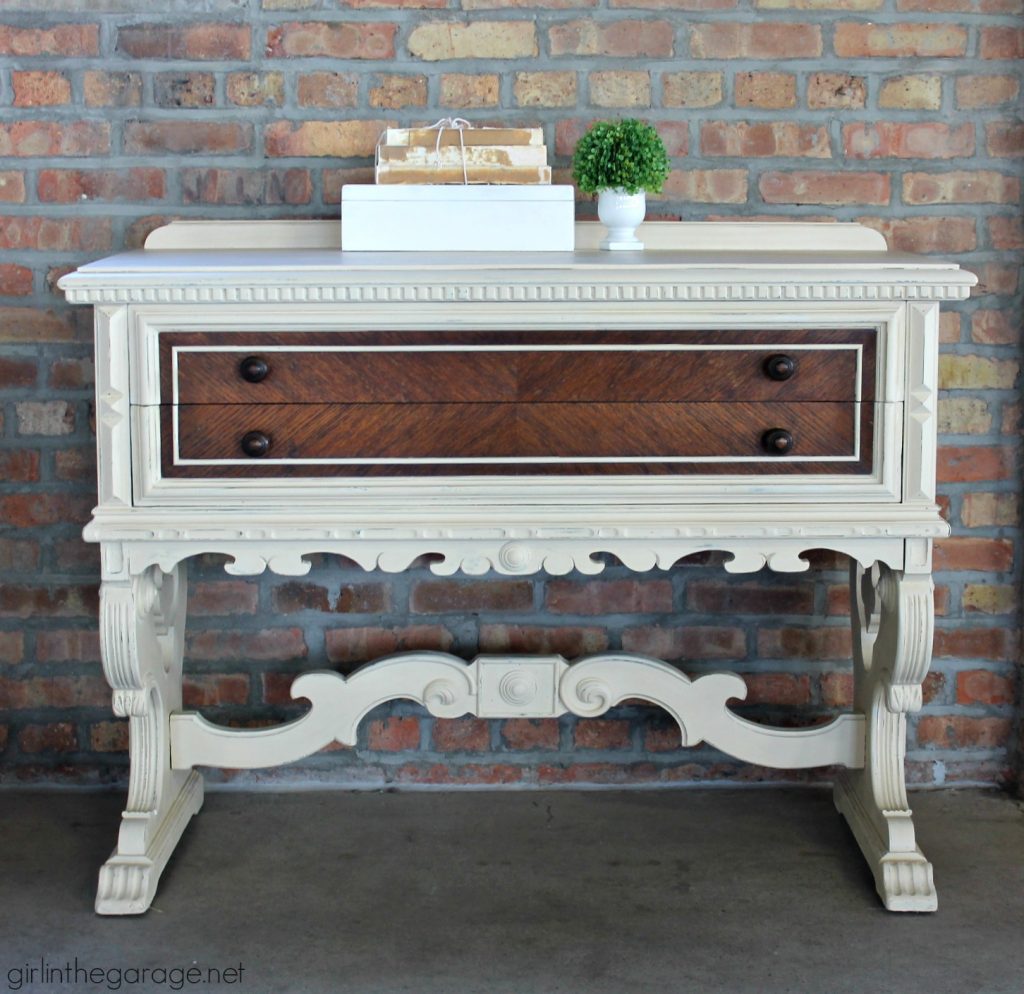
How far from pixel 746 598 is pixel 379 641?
0.66 metres

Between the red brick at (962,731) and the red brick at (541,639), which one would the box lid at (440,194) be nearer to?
the red brick at (541,639)

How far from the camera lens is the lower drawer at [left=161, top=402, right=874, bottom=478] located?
6.42 feet

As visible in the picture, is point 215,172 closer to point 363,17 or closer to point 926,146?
point 363,17

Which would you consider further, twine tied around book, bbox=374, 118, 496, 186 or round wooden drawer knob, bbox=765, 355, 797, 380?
twine tied around book, bbox=374, 118, 496, 186

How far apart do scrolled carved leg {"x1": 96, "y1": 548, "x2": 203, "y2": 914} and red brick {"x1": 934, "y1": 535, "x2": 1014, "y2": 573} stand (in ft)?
4.38

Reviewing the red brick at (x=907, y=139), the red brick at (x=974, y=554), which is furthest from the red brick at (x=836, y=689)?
the red brick at (x=907, y=139)

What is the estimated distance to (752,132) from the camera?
242 cm

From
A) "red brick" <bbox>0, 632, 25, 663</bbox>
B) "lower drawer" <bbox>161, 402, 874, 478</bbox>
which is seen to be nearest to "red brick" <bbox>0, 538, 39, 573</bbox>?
"red brick" <bbox>0, 632, 25, 663</bbox>

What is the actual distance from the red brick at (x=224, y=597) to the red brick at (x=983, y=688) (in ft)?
4.19

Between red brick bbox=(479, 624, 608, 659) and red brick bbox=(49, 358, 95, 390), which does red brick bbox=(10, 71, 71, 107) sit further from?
red brick bbox=(479, 624, 608, 659)

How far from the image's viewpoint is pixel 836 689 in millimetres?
2559

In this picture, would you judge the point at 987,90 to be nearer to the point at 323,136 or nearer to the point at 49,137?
the point at 323,136

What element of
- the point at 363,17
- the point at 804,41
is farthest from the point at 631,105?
the point at 363,17

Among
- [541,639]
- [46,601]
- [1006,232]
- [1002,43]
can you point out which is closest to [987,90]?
[1002,43]
